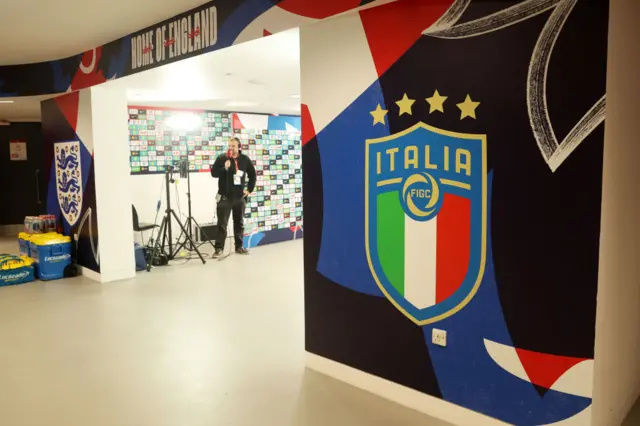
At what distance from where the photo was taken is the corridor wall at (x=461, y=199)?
221cm

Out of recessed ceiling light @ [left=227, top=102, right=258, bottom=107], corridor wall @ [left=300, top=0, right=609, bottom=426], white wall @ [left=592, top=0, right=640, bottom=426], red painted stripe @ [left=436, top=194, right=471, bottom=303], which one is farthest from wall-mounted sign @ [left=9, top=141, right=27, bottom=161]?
white wall @ [left=592, top=0, right=640, bottom=426]

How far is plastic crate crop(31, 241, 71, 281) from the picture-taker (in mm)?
5941

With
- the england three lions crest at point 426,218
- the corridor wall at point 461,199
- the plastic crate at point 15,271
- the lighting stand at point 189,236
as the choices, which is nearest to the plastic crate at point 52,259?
the plastic crate at point 15,271

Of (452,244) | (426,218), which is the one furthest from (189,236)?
(452,244)

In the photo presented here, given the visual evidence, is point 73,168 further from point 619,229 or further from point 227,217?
point 619,229

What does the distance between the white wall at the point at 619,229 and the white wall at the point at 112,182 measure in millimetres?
5087

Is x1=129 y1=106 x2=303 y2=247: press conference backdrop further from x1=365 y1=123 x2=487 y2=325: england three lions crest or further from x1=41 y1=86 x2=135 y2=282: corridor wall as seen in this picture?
x1=365 y1=123 x2=487 y2=325: england three lions crest

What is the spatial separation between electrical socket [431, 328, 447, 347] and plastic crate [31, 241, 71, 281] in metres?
5.03

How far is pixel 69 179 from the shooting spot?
6.20m

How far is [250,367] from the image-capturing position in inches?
135

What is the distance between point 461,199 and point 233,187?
5.25 meters

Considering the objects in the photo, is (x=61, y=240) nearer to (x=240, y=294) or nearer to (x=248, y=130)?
(x=240, y=294)

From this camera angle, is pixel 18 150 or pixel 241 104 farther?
pixel 18 150

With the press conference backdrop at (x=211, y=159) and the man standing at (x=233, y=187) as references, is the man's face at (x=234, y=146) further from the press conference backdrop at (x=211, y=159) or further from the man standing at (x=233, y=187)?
the press conference backdrop at (x=211, y=159)
